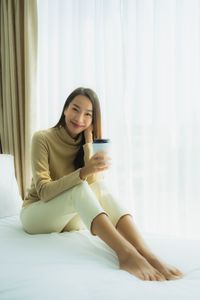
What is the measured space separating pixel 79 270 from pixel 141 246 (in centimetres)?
30

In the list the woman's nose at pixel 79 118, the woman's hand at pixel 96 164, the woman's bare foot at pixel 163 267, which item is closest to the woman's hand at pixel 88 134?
the woman's nose at pixel 79 118

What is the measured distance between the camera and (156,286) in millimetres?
1046

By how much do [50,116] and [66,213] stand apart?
45.4 inches

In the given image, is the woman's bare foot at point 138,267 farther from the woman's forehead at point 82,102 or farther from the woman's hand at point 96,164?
the woman's forehead at point 82,102

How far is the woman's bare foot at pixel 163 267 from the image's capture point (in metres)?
1.17

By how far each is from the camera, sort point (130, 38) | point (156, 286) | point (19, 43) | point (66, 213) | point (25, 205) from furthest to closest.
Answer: point (19, 43)
point (130, 38)
point (25, 205)
point (66, 213)
point (156, 286)

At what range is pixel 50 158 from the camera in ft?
5.95

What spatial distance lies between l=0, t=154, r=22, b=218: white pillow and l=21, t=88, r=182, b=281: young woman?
290 mm

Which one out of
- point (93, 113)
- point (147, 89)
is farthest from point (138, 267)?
point (147, 89)

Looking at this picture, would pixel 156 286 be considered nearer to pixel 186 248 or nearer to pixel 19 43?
pixel 186 248

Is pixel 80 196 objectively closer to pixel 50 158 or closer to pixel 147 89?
pixel 50 158

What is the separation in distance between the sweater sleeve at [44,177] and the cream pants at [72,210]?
0.09 feet

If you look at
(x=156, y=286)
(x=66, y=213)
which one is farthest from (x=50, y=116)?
(x=156, y=286)

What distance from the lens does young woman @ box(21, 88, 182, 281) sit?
1.28 m
